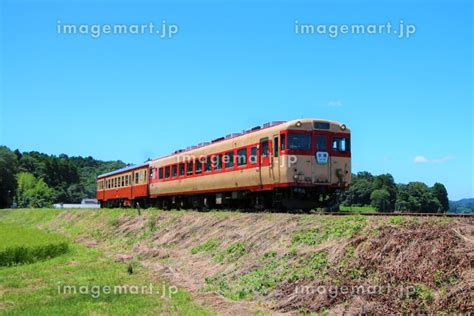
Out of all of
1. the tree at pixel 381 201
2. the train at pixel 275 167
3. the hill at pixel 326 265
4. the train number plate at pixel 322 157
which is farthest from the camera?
the tree at pixel 381 201

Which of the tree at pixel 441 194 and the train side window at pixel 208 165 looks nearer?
the tree at pixel 441 194

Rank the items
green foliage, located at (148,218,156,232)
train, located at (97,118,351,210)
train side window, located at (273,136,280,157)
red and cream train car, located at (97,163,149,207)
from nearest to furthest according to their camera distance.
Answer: train, located at (97,118,351,210) → train side window, located at (273,136,280,157) → green foliage, located at (148,218,156,232) → red and cream train car, located at (97,163,149,207)

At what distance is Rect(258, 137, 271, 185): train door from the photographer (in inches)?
737

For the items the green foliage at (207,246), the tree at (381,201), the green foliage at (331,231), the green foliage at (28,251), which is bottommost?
the green foliage at (28,251)

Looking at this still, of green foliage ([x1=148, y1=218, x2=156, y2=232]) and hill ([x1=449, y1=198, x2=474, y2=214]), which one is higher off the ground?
hill ([x1=449, y1=198, x2=474, y2=214])

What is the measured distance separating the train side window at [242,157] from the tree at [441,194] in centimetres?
746

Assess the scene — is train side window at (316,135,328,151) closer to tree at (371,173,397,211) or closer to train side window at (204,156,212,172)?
tree at (371,173,397,211)

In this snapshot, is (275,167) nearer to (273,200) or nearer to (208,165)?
(273,200)

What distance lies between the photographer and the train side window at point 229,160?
21.5 m

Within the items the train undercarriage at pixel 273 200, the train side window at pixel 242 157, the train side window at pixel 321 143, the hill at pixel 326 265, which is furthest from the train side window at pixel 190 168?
the train side window at pixel 321 143

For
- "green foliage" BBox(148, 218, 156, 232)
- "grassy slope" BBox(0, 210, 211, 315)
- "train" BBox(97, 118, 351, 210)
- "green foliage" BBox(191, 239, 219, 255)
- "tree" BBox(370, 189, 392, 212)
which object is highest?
"train" BBox(97, 118, 351, 210)

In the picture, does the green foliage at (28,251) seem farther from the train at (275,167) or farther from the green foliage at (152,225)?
the train at (275,167)

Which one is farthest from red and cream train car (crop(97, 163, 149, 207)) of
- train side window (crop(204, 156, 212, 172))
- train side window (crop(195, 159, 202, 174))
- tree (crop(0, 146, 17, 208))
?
tree (crop(0, 146, 17, 208))

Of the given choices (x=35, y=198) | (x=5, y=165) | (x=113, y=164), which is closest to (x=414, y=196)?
(x=5, y=165)
